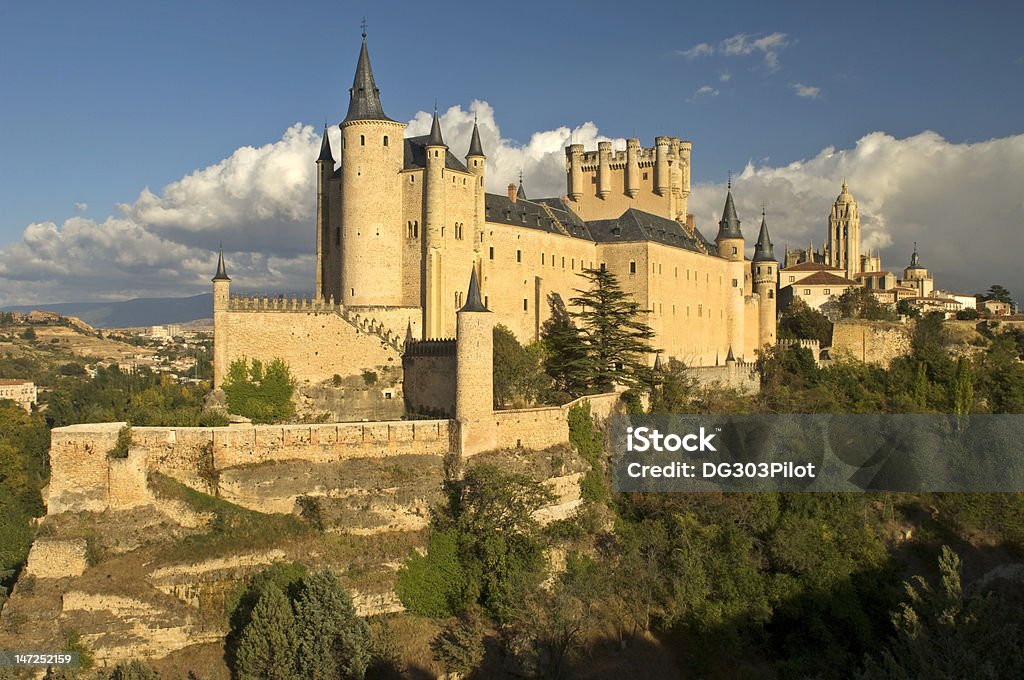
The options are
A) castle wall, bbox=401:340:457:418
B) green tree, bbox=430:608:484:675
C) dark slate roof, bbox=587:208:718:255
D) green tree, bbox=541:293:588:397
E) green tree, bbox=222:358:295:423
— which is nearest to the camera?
green tree, bbox=430:608:484:675

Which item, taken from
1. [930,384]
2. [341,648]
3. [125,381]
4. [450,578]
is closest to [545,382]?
[450,578]

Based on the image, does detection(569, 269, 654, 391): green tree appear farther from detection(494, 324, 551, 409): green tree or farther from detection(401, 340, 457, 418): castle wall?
detection(401, 340, 457, 418): castle wall

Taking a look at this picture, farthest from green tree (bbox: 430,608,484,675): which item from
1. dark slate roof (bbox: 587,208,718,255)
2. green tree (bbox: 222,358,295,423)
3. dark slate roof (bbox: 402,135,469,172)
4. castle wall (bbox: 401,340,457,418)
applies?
dark slate roof (bbox: 587,208,718,255)

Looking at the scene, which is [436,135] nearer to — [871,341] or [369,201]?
[369,201]

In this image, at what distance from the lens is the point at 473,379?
2903 centimetres

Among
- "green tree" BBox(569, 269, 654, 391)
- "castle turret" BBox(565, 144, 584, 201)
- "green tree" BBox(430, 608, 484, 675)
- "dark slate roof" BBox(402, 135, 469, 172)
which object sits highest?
"castle turret" BBox(565, 144, 584, 201)

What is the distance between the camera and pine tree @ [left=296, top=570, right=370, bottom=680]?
885 inches

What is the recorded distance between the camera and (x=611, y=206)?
56.1 metres

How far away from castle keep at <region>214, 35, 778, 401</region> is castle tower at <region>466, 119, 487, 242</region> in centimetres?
6

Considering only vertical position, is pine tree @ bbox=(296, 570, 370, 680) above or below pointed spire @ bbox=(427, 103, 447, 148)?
below

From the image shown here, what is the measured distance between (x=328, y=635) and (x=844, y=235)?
82184 mm

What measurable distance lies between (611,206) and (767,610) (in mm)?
31934

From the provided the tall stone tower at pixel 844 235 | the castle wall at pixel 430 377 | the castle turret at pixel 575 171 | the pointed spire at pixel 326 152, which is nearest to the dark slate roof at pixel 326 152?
the pointed spire at pixel 326 152

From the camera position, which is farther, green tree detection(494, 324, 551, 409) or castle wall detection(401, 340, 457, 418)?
green tree detection(494, 324, 551, 409)
